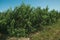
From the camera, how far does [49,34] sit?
8.73 m

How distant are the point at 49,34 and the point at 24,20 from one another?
1449 mm

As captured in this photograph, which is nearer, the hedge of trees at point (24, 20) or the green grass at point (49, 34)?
the green grass at point (49, 34)

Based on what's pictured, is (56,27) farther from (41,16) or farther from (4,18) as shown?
(4,18)

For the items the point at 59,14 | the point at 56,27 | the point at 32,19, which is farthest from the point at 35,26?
the point at 59,14

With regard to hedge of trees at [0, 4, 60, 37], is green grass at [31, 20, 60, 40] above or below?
below

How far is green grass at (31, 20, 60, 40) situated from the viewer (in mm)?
8494

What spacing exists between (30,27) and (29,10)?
95 centimetres

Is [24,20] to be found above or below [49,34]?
above

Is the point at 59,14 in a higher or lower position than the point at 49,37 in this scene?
higher

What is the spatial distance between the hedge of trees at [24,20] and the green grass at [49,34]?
314 mm

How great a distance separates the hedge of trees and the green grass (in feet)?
1.03

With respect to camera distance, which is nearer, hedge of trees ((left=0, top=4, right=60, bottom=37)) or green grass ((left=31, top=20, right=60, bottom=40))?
green grass ((left=31, top=20, right=60, bottom=40))

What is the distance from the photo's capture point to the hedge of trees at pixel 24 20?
8758 millimetres

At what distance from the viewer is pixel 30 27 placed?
356 inches
